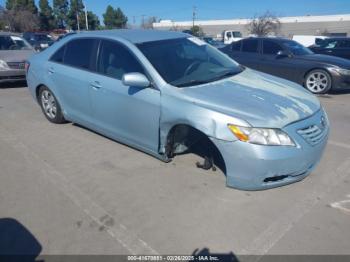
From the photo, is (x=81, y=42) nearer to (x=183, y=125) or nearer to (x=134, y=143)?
(x=134, y=143)

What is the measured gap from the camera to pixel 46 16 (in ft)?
205

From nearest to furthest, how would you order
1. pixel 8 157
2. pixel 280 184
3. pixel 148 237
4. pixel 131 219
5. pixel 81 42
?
pixel 148 237 < pixel 131 219 < pixel 280 184 < pixel 8 157 < pixel 81 42

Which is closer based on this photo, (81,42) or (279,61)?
(81,42)

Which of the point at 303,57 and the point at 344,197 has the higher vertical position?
the point at 303,57

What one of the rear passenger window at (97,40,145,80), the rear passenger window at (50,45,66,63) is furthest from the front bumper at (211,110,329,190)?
the rear passenger window at (50,45,66,63)

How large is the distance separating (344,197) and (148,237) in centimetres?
209

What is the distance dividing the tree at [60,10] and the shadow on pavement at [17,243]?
68.3 m

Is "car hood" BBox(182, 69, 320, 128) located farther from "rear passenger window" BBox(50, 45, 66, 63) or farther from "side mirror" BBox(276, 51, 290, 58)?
"side mirror" BBox(276, 51, 290, 58)

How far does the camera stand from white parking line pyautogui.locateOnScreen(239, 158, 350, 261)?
2584mm

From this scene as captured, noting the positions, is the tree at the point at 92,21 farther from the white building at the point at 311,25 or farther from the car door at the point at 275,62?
the car door at the point at 275,62

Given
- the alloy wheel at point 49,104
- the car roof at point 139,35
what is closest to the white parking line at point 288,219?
the car roof at point 139,35

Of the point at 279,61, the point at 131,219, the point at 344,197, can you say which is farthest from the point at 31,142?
the point at 279,61

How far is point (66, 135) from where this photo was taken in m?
5.06

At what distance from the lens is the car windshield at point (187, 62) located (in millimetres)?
3656
